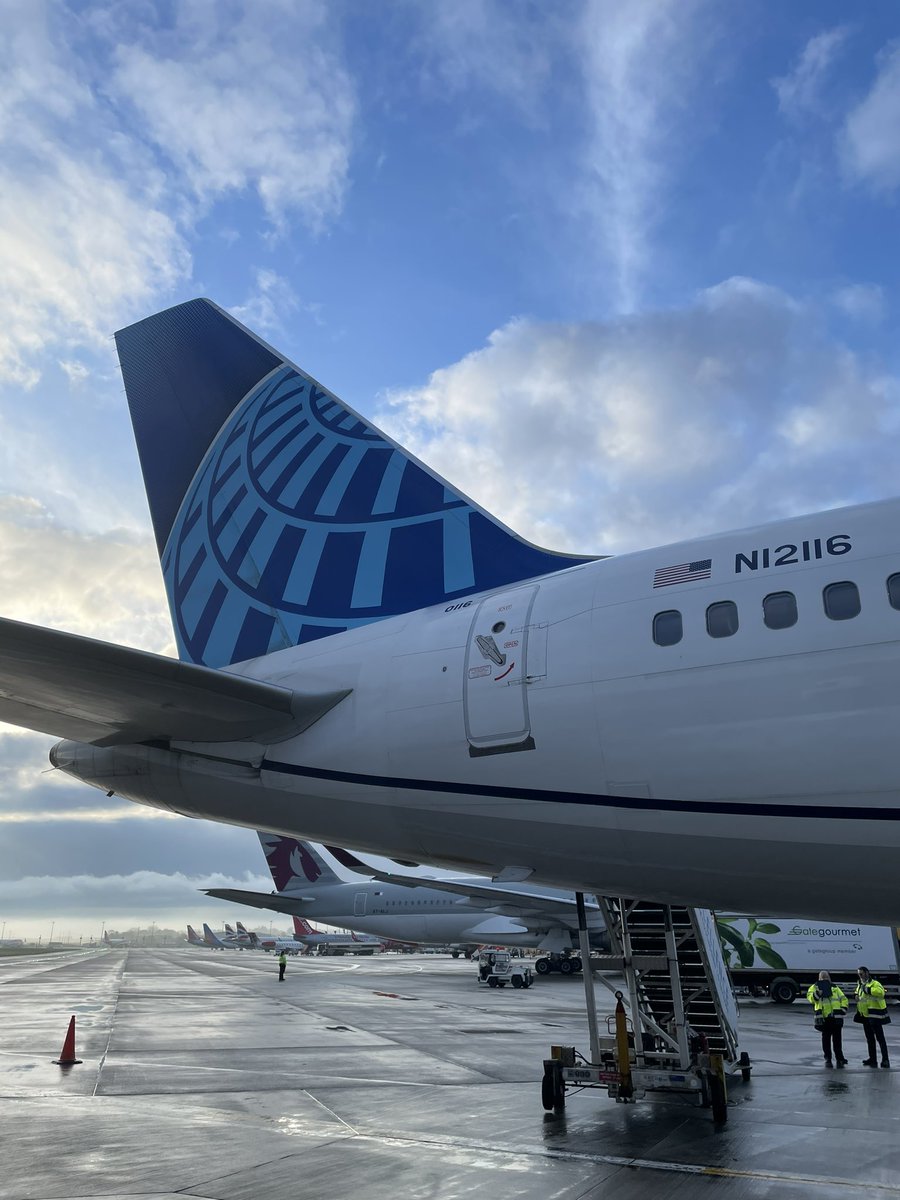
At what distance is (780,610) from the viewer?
5121 mm

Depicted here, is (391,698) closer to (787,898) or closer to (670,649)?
(670,649)

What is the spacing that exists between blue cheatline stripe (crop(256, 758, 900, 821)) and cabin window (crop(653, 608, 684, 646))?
95cm

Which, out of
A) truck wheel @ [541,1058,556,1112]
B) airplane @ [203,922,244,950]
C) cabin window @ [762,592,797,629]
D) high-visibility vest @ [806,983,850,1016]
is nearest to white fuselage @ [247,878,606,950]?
high-visibility vest @ [806,983,850,1016]

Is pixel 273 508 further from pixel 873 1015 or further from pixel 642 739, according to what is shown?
pixel 873 1015

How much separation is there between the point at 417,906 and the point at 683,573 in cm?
3994

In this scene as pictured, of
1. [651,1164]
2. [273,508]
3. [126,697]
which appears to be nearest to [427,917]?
[651,1164]

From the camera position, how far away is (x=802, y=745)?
15.6ft

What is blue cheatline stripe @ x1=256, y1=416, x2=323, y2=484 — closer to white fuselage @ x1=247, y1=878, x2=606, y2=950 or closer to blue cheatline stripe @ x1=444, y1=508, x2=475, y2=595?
blue cheatline stripe @ x1=444, y1=508, x2=475, y2=595

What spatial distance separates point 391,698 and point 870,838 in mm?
3160

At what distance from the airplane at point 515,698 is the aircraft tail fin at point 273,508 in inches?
1.4

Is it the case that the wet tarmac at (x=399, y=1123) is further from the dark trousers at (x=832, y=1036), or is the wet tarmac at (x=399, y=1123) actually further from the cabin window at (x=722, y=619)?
the cabin window at (x=722, y=619)

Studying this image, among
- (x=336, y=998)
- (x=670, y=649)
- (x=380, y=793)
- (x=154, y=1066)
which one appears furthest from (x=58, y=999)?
(x=670, y=649)

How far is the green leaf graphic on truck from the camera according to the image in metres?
26.1

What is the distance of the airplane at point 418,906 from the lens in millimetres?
33344
